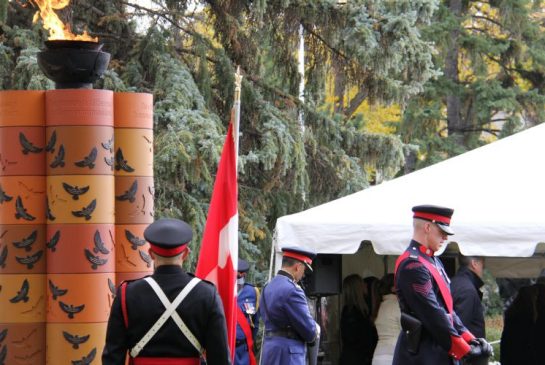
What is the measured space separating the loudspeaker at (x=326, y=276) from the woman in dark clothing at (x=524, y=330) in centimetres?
169

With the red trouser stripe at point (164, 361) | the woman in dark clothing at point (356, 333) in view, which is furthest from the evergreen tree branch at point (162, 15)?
the red trouser stripe at point (164, 361)

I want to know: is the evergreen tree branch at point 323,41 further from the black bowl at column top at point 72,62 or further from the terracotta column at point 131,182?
the black bowl at column top at point 72,62

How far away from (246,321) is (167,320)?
5.28 metres

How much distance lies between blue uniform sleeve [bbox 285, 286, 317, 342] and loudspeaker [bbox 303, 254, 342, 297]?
2482 millimetres

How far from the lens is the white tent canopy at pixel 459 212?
9.69 metres

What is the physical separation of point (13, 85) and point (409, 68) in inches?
209

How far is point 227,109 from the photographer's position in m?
16.7

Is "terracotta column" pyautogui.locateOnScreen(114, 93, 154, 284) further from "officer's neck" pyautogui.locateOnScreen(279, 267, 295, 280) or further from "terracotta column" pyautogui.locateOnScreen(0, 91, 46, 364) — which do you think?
"officer's neck" pyautogui.locateOnScreen(279, 267, 295, 280)

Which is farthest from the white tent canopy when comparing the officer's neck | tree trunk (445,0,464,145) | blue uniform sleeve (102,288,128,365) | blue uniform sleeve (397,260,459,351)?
tree trunk (445,0,464,145)

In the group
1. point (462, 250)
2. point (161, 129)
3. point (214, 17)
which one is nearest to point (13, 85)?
point (161, 129)

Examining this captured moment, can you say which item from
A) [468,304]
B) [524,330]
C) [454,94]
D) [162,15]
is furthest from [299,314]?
[454,94]

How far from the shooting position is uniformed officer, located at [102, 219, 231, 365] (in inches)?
223

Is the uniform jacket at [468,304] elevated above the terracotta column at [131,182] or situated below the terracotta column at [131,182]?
below

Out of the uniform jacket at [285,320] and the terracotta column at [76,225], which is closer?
the terracotta column at [76,225]
